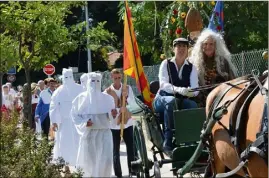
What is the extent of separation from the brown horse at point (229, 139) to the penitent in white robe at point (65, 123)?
5636mm

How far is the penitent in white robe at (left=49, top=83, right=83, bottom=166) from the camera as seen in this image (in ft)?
37.4

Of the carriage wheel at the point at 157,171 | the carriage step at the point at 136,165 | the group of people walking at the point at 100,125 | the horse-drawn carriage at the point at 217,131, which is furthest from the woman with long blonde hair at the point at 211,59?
the group of people walking at the point at 100,125

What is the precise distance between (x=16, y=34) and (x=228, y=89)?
10378mm

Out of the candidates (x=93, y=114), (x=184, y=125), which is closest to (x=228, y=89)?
(x=184, y=125)

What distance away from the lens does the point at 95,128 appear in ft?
32.0

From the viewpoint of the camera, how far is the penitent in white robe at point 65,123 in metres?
11.4

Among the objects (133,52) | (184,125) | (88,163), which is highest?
(133,52)

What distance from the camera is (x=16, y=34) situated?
610 inches

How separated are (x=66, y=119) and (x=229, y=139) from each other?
645 cm

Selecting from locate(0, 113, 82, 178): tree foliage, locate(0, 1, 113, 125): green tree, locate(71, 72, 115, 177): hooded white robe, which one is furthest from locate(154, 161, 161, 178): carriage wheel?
locate(0, 1, 113, 125): green tree

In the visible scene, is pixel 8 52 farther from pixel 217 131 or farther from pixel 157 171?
pixel 217 131

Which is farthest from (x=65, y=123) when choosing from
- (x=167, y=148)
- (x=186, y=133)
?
(x=186, y=133)

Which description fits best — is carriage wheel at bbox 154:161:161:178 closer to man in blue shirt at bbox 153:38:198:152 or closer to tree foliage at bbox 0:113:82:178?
man in blue shirt at bbox 153:38:198:152

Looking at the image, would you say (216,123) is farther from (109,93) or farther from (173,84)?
(109,93)
